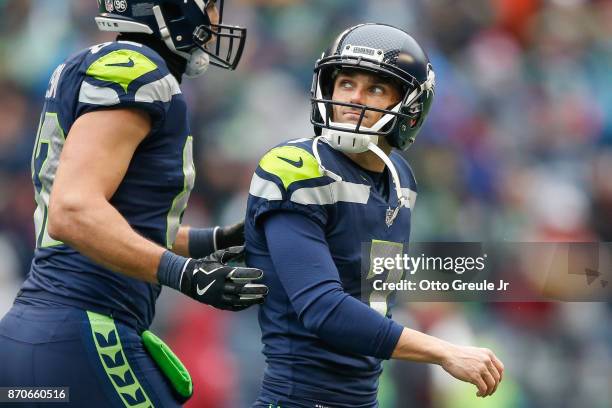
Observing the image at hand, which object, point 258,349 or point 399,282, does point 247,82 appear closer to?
point 258,349

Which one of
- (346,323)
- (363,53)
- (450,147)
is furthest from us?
(450,147)

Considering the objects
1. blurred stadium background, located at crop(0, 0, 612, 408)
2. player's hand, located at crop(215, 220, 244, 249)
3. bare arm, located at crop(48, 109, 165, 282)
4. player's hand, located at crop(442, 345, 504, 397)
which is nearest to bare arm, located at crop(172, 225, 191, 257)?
player's hand, located at crop(215, 220, 244, 249)

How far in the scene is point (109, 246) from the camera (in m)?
2.83

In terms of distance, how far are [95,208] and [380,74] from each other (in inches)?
40.8

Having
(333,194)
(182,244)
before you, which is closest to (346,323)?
(333,194)

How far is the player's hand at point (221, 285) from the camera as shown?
2809 millimetres

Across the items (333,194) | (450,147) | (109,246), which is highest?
(450,147)

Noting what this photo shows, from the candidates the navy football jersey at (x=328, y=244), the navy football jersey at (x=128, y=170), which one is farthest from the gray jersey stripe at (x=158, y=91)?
the navy football jersey at (x=328, y=244)

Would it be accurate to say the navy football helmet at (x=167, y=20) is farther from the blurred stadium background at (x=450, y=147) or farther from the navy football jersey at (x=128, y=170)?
the blurred stadium background at (x=450, y=147)

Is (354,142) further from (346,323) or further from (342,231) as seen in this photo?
(346,323)

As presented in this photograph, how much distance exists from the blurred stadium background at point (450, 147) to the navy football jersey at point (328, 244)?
2.77 m

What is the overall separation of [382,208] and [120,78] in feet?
2.95

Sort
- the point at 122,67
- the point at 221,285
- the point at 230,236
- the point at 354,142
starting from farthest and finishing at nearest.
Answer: the point at 230,236 → the point at 354,142 → the point at 122,67 → the point at 221,285

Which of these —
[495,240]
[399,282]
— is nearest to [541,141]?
[495,240]
